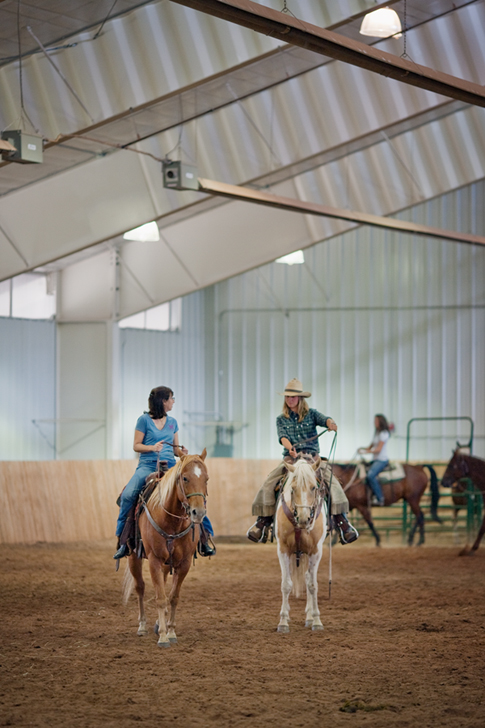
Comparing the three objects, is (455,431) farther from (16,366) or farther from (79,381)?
(16,366)

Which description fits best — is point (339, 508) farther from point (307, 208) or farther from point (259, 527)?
point (307, 208)

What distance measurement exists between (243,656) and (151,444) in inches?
77.3

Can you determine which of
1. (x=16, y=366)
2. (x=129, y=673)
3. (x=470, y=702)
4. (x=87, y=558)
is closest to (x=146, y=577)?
(x=87, y=558)

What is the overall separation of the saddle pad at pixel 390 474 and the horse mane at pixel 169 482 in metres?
9.35

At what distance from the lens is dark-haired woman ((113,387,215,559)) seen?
7.63 metres

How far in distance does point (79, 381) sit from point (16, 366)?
1642 mm

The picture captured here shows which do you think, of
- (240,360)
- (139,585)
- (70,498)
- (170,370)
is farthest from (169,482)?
(240,360)

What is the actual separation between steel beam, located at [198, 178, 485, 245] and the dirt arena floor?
548 cm

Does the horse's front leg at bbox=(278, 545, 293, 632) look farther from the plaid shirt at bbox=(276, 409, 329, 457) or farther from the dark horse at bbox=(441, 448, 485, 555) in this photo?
the dark horse at bbox=(441, 448, 485, 555)

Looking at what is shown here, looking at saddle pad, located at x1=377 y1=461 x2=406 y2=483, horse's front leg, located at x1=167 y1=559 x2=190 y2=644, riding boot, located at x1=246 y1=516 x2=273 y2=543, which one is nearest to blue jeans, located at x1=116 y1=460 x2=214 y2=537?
horse's front leg, located at x1=167 y1=559 x2=190 y2=644

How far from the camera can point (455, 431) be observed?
919 inches

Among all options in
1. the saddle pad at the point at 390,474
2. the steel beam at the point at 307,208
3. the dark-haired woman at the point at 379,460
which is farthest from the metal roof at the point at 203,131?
the saddle pad at the point at 390,474

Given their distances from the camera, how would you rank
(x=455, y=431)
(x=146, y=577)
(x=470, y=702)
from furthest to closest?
(x=455, y=431), (x=146, y=577), (x=470, y=702)

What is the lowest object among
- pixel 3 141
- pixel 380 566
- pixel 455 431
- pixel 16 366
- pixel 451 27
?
pixel 380 566
